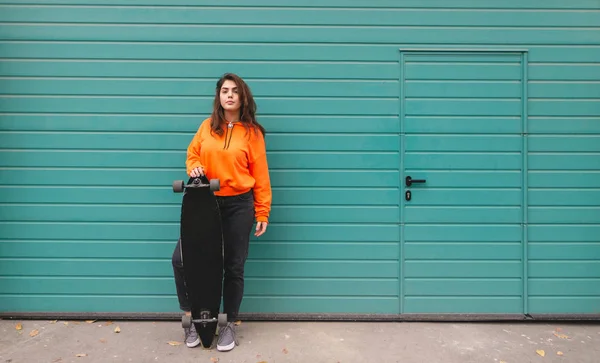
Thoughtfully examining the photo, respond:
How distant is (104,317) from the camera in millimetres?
3883

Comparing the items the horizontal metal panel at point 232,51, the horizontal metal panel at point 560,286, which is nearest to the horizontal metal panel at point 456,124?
the horizontal metal panel at point 232,51

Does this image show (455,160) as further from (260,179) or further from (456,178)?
(260,179)

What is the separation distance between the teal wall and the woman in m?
0.44

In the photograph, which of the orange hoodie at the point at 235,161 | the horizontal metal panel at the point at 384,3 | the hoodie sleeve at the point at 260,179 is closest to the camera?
the orange hoodie at the point at 235,161

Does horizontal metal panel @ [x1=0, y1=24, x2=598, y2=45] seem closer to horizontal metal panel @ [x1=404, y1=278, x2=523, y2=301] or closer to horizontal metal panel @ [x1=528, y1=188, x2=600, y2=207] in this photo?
horizontal metal panel @ [x1=528, y1=188, x2=600, y2=207]

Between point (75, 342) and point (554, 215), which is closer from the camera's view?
point (75, 342)

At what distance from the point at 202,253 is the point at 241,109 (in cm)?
111

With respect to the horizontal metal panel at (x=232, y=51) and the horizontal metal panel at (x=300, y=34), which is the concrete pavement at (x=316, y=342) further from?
the horizontal metal panel at (x=300, y=34)

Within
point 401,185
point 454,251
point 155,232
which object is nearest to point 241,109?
point 155,232

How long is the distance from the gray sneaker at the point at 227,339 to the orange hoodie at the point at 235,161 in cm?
84

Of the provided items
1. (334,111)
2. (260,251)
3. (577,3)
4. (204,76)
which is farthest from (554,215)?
(204,76)

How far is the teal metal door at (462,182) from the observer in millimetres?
3881

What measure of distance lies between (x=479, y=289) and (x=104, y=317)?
10.5 ft

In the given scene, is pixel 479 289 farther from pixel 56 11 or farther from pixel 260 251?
pixel 56 11
